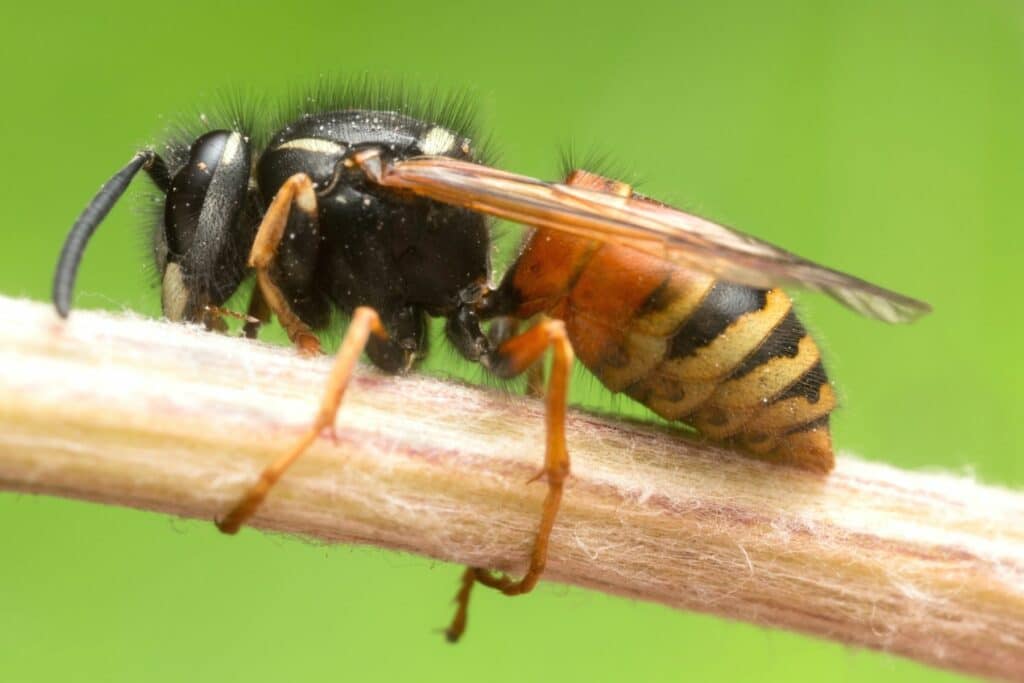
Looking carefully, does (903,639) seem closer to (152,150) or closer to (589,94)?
(152,150)

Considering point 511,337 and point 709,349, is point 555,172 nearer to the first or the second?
point 511,337

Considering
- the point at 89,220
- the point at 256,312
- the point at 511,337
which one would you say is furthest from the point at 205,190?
the point at 511,337

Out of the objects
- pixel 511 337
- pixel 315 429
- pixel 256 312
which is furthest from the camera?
pixel 511 337

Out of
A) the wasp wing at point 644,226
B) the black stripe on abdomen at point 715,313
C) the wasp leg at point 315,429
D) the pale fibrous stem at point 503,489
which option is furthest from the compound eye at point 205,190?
the black stripe on abdomen at point 715,313

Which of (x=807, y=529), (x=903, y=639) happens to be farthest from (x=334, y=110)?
(x=903, y=639)

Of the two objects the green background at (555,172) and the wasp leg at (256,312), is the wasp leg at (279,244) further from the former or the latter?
the green background at (555,172)

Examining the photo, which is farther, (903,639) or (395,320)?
(395,320)
